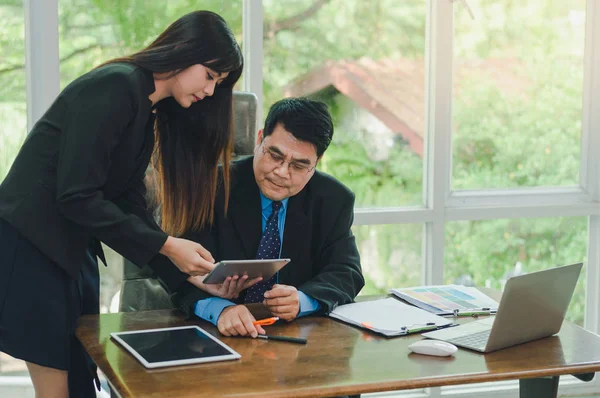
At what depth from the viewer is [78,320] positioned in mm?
1886

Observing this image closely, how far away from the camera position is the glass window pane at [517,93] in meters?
3.35

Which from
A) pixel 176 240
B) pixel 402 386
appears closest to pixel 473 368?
pixel 402 386

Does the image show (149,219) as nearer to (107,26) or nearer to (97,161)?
(97,161)

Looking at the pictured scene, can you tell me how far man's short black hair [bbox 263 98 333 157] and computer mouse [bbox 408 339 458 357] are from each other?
674 millimetres

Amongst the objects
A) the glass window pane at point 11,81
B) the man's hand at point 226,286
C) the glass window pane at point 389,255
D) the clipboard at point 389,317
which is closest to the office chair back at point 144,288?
the man's hand at point 226,286

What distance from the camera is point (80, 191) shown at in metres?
1.68

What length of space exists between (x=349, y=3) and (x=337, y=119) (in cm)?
46

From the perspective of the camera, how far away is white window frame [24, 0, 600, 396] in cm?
324

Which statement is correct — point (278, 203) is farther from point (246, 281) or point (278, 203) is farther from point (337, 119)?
point (337, 119)

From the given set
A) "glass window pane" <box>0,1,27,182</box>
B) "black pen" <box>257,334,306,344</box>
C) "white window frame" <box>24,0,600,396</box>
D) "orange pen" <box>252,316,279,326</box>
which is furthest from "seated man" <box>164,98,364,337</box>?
"glass window pane" <box>0,1,27,182</box>

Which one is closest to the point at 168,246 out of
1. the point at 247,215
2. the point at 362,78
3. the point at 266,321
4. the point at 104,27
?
the point at 266,321

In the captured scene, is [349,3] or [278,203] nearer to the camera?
[278,203]

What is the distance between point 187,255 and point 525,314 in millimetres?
752

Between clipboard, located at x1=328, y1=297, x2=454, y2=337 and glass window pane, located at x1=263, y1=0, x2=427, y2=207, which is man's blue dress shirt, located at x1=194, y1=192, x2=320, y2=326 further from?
glass window pane, located at x1=263, y1=0, x2=427, y2=207
